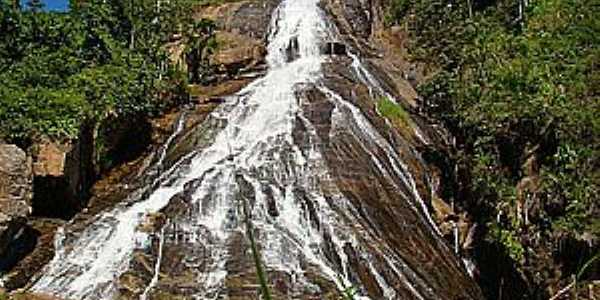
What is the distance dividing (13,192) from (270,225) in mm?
4840

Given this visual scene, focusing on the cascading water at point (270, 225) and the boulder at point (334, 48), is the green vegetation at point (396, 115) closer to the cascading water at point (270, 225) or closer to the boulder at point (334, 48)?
the cascading water at point (270, 225)

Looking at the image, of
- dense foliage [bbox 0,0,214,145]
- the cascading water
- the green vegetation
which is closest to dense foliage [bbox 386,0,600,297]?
the green vegetation

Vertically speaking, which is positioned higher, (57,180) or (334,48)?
(334,48)

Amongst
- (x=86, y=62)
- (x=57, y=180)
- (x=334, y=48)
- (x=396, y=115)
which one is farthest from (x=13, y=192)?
(x=334, y=48)

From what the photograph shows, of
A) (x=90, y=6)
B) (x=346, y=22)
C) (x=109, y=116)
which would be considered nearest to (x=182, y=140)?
(x=109, y=116)

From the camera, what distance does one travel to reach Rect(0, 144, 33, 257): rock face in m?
13.5

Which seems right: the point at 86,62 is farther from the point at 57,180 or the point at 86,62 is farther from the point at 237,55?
the point at 57,180

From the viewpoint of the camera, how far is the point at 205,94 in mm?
22953

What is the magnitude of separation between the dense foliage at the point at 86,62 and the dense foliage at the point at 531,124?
7.99 metres

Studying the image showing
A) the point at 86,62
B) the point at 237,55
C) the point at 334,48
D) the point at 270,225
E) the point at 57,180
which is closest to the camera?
the point at 270,225

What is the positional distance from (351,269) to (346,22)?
60.7 ft

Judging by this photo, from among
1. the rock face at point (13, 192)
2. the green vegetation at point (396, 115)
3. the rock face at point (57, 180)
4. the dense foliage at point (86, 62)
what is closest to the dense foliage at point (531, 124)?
the green vegetation at point (396, 115)

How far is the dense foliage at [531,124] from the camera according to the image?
13.8m

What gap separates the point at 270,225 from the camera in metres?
13.4
